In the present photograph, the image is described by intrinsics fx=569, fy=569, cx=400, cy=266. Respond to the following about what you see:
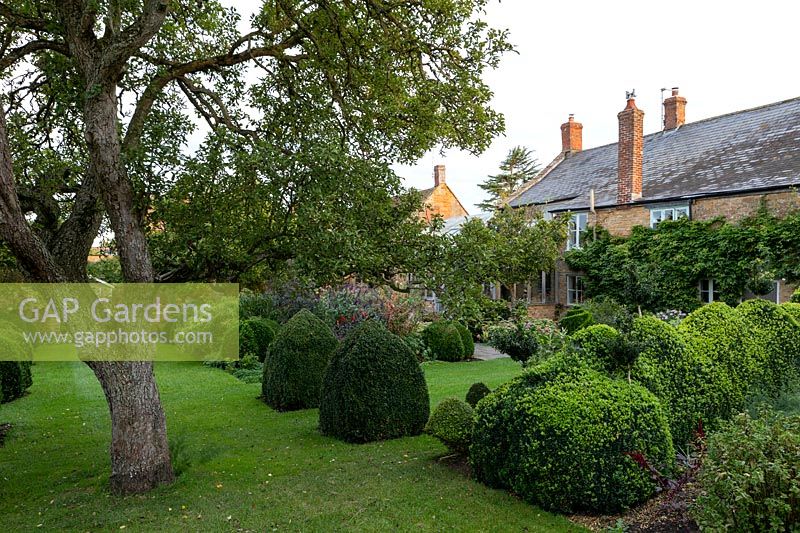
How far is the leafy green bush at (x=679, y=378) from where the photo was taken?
587 centimetres

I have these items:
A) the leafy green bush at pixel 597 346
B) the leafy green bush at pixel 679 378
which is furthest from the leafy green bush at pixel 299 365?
the leafy green bush at pixel 679 378

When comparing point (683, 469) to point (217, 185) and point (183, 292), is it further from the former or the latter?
point (183, 292)

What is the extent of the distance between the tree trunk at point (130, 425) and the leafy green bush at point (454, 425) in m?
3.10

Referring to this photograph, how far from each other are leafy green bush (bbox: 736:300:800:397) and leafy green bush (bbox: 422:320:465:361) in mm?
9410

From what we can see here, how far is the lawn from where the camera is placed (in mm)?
5105

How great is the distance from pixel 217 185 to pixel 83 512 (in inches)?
134

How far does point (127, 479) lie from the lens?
590 cm

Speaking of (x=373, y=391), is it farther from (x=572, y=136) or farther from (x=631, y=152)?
(x=572, y=136)

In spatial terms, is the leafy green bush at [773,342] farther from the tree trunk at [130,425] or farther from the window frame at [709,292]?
the window frame at [709,292]

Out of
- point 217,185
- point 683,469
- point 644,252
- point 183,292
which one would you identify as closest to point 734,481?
point 683,469

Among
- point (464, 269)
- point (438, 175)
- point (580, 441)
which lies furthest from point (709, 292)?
point (438, 175)

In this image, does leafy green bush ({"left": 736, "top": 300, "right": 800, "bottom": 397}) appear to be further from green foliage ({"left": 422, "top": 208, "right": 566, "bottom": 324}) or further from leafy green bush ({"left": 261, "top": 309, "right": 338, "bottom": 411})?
leafy green bush ({"left": 261, "top": 309, "right": 338, "bottom": 411})

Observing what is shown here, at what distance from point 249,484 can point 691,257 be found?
665 inches

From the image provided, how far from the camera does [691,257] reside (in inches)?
732
